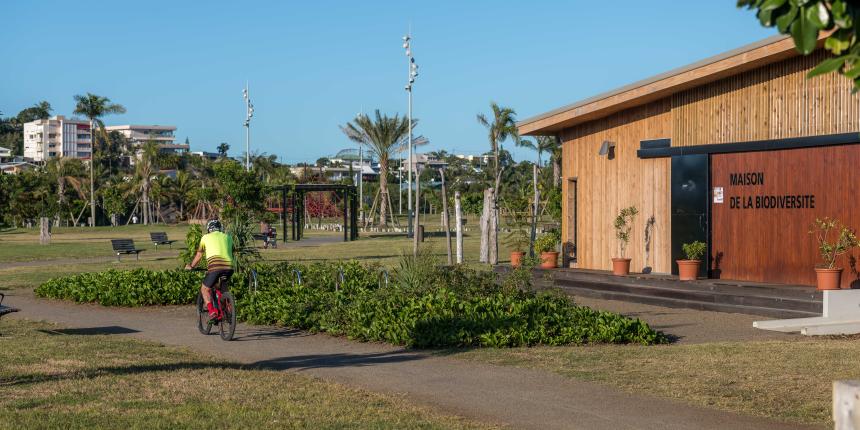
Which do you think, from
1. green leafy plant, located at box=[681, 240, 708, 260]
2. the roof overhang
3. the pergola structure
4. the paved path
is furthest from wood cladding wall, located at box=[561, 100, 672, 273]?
the pergola structure

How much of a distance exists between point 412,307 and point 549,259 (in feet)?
33.7

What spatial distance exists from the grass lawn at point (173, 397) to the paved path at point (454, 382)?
0.46 metres

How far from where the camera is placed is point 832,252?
16281mm

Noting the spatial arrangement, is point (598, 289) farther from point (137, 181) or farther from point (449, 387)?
point (137, 181)

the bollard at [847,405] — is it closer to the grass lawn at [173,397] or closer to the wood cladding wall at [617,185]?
the grass lawn at [173,397]

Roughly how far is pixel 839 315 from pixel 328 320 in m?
7.13

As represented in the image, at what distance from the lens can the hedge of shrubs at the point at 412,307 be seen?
12680 millimetres

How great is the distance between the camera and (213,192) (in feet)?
179

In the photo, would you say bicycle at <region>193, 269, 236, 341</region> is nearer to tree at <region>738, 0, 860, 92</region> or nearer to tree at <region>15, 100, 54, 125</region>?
tree at <region>738, 0, 860, 92</region>

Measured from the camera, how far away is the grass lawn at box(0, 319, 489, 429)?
794 centimetres

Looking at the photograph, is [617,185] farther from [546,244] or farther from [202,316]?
[202,316]

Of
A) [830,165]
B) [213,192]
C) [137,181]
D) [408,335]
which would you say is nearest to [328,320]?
[408,335]

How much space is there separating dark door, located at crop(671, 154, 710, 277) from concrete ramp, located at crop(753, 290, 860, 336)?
4582mm

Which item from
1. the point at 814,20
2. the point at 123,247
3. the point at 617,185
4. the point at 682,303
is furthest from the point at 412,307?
the point at 123,247
